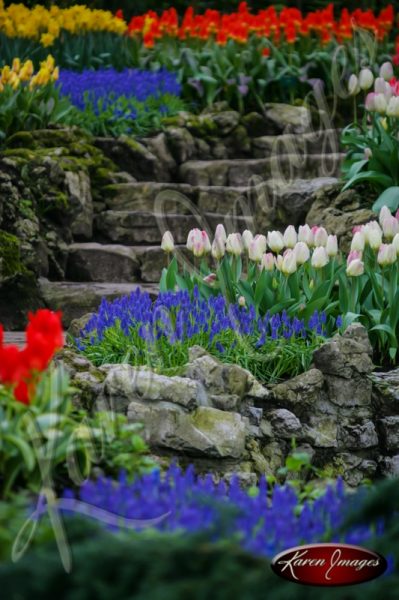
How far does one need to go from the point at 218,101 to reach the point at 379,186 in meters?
3.05

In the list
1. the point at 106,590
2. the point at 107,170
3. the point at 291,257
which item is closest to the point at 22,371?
the point at 106,590

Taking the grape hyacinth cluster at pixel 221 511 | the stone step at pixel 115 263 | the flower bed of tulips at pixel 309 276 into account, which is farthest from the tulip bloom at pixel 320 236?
the grape hyacinth cluster at pixel 221 511

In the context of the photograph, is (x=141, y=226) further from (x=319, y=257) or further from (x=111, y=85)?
(x=319, y=257)

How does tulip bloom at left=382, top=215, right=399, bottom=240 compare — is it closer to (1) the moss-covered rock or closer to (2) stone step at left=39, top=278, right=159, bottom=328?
(2) stone step at left=39, top=278, right=159, bottom=328

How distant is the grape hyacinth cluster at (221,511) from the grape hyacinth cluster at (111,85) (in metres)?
6.13

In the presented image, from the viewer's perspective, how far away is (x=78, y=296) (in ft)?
21.6

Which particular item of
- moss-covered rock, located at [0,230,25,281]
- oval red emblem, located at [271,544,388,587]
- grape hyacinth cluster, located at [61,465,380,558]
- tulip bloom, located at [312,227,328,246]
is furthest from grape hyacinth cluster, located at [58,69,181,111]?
oval red emblem, located at [271,544,388,587]

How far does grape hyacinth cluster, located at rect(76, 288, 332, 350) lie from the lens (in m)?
4.77

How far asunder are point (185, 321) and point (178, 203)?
3.13 m

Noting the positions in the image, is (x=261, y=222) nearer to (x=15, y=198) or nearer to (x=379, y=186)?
(x=379, y=186)

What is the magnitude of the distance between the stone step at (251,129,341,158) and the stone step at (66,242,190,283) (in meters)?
1.98

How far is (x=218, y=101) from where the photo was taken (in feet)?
31.8

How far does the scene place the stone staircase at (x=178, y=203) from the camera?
23.4 ft

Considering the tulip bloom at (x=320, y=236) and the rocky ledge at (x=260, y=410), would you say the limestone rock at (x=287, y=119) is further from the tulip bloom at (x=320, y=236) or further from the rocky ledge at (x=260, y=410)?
the rocky ledge at (x=260, y=410)
